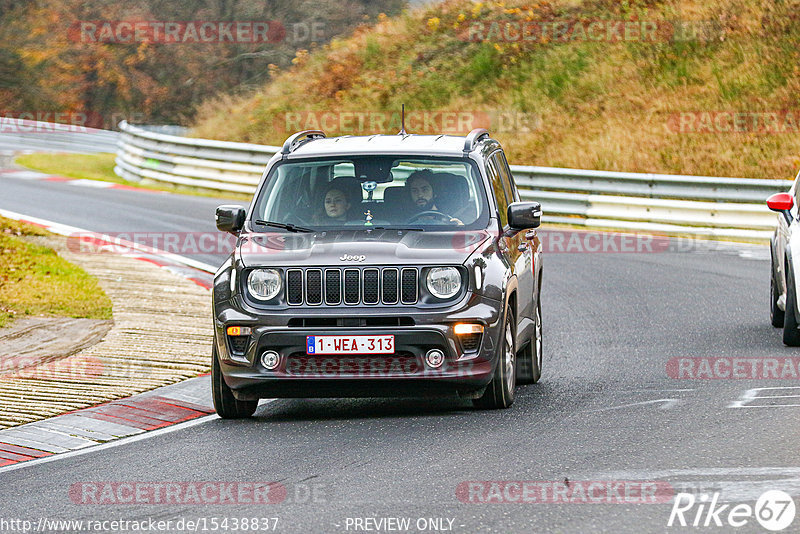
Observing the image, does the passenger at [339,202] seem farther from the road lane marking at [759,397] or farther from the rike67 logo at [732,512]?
the rike67 logo at [732,512]

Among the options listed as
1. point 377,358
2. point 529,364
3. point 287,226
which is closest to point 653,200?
point 529,364

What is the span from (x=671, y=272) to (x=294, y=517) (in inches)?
481

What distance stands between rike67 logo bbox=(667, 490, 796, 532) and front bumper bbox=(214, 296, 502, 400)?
2582 millimetres

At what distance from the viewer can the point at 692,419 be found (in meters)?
9.13

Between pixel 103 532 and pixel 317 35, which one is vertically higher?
pixel 317 35

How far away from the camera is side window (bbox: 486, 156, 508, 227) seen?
1041cm

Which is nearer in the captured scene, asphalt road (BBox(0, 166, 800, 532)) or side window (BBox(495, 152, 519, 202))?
asphalt road (BBox(0, 166, 800, 532))

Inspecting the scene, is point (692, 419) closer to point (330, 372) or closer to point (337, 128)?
point (330, 372)

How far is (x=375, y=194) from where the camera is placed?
10.3 metres

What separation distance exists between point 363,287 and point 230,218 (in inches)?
55.5

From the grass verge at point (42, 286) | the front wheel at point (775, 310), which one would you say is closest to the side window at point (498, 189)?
the front wheel at point (775, 310)

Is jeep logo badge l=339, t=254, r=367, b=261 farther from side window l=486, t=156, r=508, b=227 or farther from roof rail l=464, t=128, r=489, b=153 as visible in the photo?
roof rail l=464, t=128, r=489, b=153

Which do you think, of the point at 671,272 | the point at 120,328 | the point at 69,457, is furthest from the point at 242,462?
the point at 671,272

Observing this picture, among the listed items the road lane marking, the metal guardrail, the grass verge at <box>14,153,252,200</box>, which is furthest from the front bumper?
the grass verge at <box>14,153,252,200</box>
